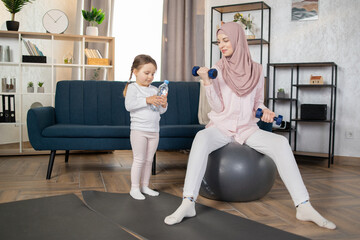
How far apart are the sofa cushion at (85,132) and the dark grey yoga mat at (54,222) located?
2.57 ft

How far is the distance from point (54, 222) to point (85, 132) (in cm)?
121

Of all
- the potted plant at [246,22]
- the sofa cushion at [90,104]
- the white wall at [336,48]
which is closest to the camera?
the sofa cushion at [90,104]

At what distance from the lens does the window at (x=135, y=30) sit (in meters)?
4.86

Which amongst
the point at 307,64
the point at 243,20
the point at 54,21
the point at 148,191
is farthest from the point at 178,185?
the point at 54,21

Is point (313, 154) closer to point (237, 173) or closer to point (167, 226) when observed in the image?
point (237, 173)

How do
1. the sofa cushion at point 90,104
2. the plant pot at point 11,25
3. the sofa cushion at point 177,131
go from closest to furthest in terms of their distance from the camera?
the sofa cushion at point 177,131 → the sofa cushion at point 90,104 → the plant pot at point 11,25

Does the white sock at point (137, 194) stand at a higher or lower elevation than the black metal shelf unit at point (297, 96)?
lower

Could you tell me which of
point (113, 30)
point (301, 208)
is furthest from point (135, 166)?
point (113, 30)

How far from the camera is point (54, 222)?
5.67 feet

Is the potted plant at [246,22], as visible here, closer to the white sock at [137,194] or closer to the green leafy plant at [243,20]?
the green leafy plant at [243,20]

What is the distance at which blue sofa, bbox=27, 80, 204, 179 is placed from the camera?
2.87 m

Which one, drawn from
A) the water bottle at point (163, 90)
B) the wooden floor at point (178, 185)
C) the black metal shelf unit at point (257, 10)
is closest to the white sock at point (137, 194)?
the wooden floor at point (178, 185)

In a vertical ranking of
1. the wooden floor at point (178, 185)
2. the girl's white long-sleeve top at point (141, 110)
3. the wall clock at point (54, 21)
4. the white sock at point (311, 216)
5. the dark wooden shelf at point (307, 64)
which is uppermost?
the wall clock at point (54, 21)

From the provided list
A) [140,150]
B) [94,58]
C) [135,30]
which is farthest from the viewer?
[135,30]
